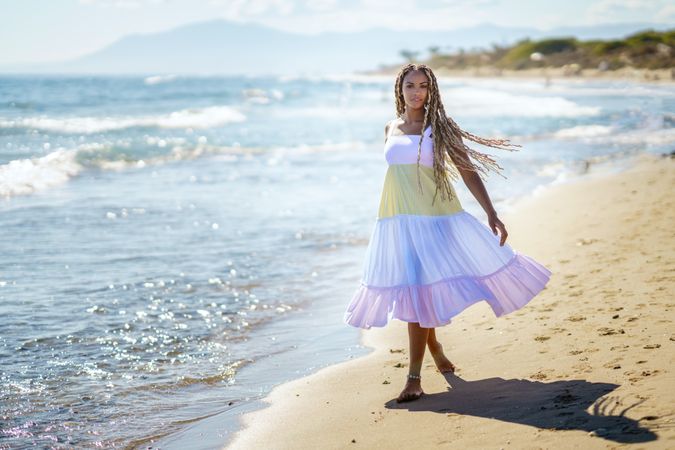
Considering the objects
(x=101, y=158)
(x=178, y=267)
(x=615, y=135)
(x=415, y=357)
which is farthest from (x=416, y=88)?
(x=615, y=135)

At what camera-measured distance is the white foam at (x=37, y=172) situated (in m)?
14.8

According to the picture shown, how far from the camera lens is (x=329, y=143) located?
85.9 feet

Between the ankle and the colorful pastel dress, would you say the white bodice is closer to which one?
the colorful pastel dress

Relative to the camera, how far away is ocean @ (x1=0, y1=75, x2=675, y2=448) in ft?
17.3

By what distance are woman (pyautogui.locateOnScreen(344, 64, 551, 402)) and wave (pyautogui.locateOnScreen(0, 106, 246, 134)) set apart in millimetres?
23899

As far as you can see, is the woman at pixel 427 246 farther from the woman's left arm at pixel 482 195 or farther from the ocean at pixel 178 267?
the ocean at pixel 178 267

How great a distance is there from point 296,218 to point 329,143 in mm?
14152

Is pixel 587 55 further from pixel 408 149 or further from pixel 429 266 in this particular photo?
pixel 429 266

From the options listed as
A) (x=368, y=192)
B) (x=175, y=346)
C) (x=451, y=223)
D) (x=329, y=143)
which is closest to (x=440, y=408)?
(x=451, y=223)

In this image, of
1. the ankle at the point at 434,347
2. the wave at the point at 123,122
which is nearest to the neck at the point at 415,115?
the ankle at the point at 434,347

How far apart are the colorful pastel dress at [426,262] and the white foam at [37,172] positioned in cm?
1105

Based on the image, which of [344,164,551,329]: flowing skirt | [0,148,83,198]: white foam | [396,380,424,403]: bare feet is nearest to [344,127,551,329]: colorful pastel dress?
[344,164,551,329]: flowing skirt

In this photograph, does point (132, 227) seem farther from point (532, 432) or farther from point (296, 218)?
point (532, 432)

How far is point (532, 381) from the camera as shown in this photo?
466cm
